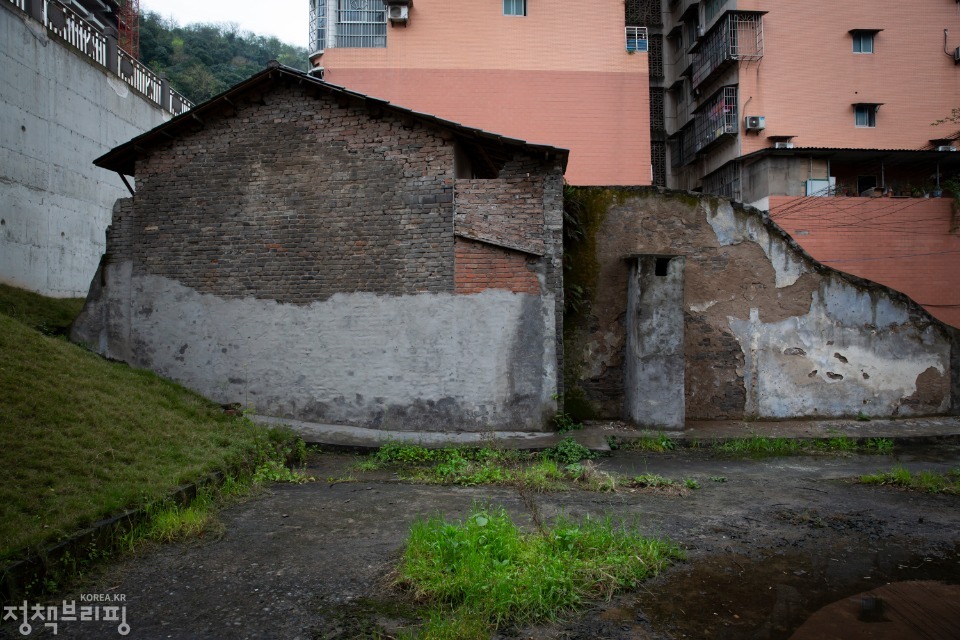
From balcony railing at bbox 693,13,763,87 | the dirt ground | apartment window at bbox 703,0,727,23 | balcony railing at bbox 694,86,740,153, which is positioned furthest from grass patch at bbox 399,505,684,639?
apartment window at bbox 703,0,727,23

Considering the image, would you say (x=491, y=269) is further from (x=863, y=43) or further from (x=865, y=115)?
(x=863, y=43)

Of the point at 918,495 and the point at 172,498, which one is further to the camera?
the point at 918,495

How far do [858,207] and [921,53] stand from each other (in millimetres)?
6368

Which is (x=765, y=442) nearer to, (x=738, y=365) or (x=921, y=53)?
(x=738, y=365)

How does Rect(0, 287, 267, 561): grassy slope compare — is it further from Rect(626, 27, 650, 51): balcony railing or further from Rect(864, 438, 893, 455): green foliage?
Rect(626, 27, 650, 51): balcony railing

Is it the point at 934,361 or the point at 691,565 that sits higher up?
the point at 934,361

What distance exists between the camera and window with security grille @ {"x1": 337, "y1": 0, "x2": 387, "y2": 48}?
1762 centimetres

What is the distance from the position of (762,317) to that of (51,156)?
1412 centimetres

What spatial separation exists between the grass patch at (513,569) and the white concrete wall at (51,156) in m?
11.5

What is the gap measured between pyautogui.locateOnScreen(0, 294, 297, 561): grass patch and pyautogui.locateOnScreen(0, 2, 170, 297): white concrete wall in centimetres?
527

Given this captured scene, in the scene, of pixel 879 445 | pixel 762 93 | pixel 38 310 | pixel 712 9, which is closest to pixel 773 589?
pixel 879 445

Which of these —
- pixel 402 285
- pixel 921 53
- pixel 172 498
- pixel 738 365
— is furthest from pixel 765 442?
pixel 921 53

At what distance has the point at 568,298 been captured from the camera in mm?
9539

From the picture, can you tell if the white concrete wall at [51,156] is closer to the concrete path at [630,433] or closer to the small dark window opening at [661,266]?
the concrete path at [630,433]
